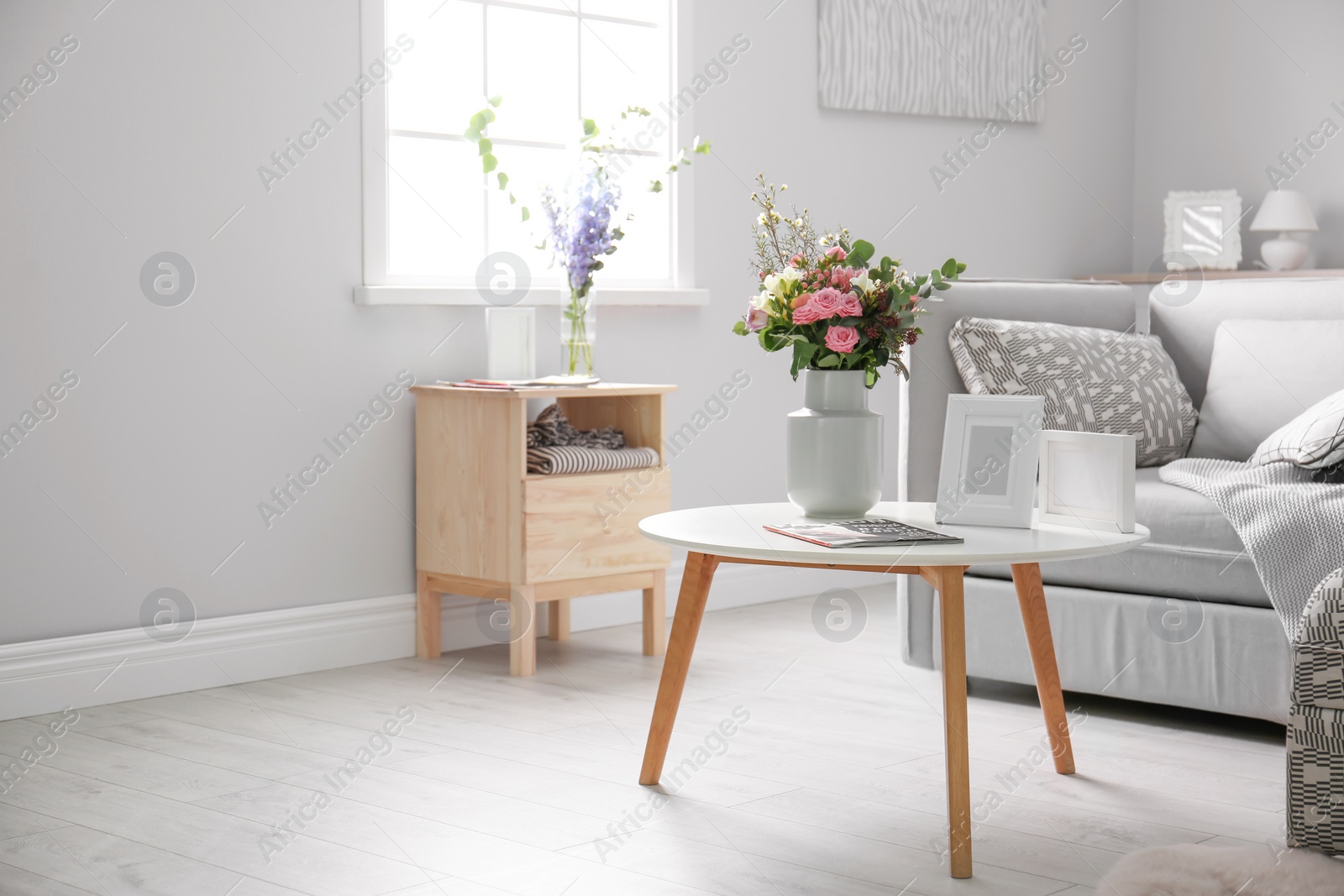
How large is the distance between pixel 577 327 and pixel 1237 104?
298 centimetres

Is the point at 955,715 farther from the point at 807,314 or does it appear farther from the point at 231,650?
the point at 231,650

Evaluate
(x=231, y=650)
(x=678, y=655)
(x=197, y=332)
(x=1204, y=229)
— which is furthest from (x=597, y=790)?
(x=1204, y=229)

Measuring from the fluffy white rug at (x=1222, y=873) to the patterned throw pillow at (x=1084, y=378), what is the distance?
3.96 feet

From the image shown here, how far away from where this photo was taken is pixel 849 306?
2238 mm

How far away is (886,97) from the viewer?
452 centimetres

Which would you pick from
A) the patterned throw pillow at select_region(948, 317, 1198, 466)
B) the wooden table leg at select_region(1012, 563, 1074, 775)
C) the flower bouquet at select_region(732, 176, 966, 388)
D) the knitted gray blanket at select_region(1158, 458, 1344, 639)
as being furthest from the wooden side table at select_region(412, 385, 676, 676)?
the knitted gray blanket at select_region(1158, 458, 1344, 639)

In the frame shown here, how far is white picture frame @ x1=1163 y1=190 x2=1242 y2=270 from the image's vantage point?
16.3ft

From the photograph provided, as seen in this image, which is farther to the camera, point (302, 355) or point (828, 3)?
point (828, 3)

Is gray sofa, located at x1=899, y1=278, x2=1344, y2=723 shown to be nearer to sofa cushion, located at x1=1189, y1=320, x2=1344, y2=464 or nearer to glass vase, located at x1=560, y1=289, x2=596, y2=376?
sofa cushion, located at x1=1189, y1=320, x2=1344, y2=464

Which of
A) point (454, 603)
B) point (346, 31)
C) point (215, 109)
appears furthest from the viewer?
point (454, 603)

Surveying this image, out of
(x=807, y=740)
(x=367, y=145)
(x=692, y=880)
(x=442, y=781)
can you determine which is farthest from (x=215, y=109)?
(x=692, y=880)

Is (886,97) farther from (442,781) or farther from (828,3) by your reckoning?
(442,781)

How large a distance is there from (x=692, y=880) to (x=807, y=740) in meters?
0.76

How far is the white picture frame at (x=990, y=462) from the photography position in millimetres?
2246
